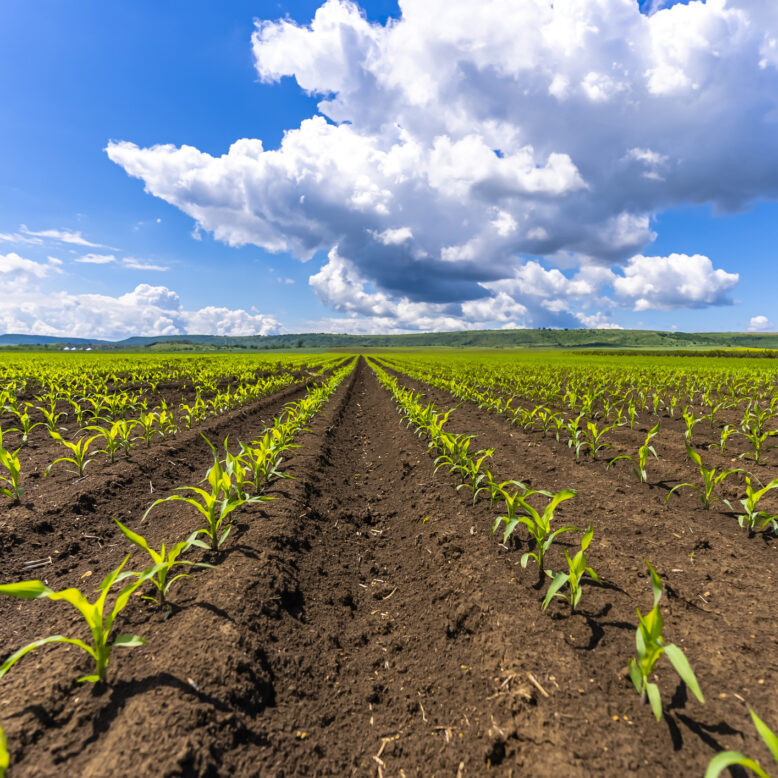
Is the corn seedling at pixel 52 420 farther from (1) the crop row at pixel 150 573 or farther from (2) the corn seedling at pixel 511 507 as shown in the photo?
(2) the corn seedling at pixel 511 507

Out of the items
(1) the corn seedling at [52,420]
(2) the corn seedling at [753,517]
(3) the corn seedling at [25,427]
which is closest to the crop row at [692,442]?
(2) the corn seedling at [753,517]

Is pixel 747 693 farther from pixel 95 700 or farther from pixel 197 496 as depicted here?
pixel 197 496

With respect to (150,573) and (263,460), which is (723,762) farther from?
(263,460)

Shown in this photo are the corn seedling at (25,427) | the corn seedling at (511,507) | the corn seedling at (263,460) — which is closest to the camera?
the corn seedling at (511,507)

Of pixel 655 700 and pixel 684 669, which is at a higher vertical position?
pixel 684 669

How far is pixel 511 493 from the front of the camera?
507 cm

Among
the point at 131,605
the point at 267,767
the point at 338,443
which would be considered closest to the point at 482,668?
the point at 267,767

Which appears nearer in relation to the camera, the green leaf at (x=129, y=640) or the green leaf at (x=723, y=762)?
the green leaf at (x=723, y=762)

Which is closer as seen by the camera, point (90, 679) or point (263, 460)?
point (90, 679)

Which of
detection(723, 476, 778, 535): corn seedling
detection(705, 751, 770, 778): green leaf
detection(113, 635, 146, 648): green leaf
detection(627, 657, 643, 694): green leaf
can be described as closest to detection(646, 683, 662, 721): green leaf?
detection(627, 657, 643, 694): green leaf

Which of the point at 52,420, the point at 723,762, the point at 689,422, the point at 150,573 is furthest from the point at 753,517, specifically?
the point at 52,420

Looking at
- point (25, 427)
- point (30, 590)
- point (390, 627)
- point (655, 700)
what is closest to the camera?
point (655, 700)

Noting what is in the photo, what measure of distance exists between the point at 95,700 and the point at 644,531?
16.5 ft

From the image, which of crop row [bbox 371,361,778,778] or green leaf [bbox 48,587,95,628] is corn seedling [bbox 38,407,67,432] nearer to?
green leaf [bbox 48,587,95,628]
